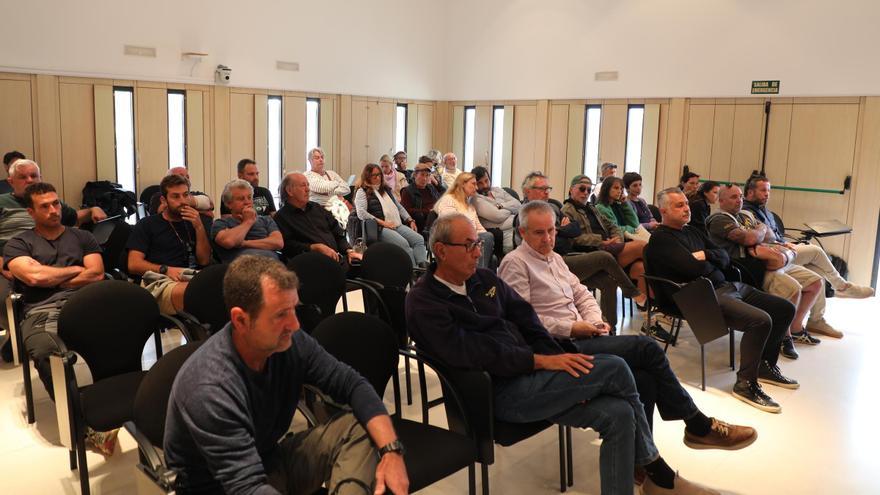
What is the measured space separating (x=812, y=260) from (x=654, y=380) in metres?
4.13

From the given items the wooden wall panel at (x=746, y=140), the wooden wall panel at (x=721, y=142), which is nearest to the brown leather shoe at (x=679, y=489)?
the wooden wall panel at (x=746, y=140)

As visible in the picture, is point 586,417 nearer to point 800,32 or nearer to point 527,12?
point 800,32

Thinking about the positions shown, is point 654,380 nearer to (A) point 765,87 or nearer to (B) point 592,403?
(B) point 592,403

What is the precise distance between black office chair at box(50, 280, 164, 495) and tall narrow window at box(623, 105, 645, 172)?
8.83 meters

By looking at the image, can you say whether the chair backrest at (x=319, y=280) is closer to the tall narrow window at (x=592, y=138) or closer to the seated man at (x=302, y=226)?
the seated man at (x=302, y=226)

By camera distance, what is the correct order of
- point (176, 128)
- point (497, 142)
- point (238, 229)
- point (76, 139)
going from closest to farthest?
point (238, 229) → point (76, 139) → point (176, 128) → point (497, 142)

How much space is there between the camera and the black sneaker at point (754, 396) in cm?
435

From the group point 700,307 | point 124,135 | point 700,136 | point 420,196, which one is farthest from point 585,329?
point 124,135

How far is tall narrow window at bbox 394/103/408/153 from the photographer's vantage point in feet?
41.6

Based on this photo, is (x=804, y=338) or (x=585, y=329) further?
(x=804, y=338)

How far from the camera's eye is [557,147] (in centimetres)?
1177

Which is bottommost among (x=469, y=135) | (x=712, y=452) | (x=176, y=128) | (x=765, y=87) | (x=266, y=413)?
(x=712, y=452)

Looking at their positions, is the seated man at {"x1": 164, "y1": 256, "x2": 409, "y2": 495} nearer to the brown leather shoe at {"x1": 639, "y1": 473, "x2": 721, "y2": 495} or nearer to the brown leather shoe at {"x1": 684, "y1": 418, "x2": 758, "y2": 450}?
the brown leather shoe at {"x1": 639, "y1": 473, "x2": 721, "y2": 495}

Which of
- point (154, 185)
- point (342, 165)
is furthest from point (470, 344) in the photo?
point (342, 165)
